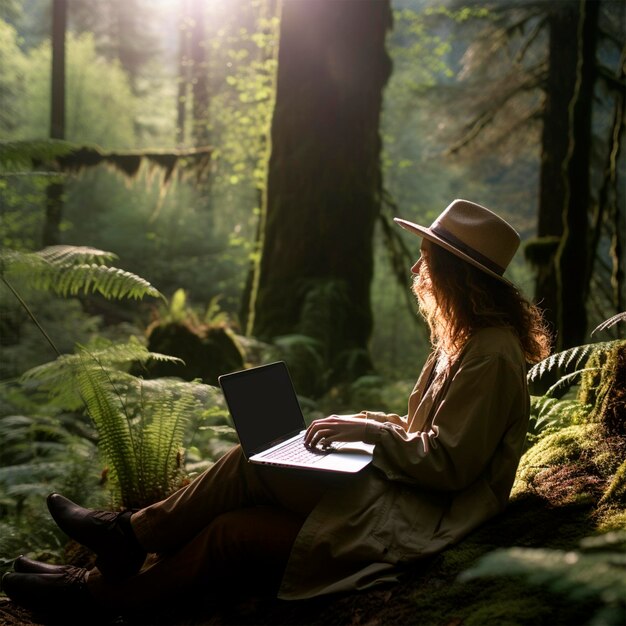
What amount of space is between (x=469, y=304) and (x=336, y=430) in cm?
81

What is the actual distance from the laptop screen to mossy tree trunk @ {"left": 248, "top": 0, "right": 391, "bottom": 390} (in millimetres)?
5008

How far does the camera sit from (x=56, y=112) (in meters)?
16.7

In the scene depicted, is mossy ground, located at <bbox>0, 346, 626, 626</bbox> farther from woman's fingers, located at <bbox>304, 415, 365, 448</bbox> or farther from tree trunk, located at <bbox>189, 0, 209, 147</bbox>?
tree trunk, located at <bbox>189, 0, 209, 147</bbox>

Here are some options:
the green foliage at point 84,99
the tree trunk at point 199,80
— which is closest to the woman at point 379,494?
the tree trunk at point 199,80

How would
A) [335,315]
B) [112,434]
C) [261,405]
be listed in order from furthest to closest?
[335,315] < [112,434] < [261,405]

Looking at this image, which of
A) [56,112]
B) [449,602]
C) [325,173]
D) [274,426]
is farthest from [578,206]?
[56,112]

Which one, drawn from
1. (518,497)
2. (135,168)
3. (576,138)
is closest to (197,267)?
(135,168)

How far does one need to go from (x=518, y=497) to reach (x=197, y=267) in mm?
21957

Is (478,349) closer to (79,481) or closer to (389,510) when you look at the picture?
A: (389,510)

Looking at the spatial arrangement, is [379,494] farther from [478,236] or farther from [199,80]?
[199,80]

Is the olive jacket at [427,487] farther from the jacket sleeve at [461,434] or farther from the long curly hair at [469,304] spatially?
the long curly hair at [469,304]

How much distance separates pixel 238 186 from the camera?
28.4 m

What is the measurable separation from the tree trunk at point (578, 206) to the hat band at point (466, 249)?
3.42 meters

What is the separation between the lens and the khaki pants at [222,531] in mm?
3006
